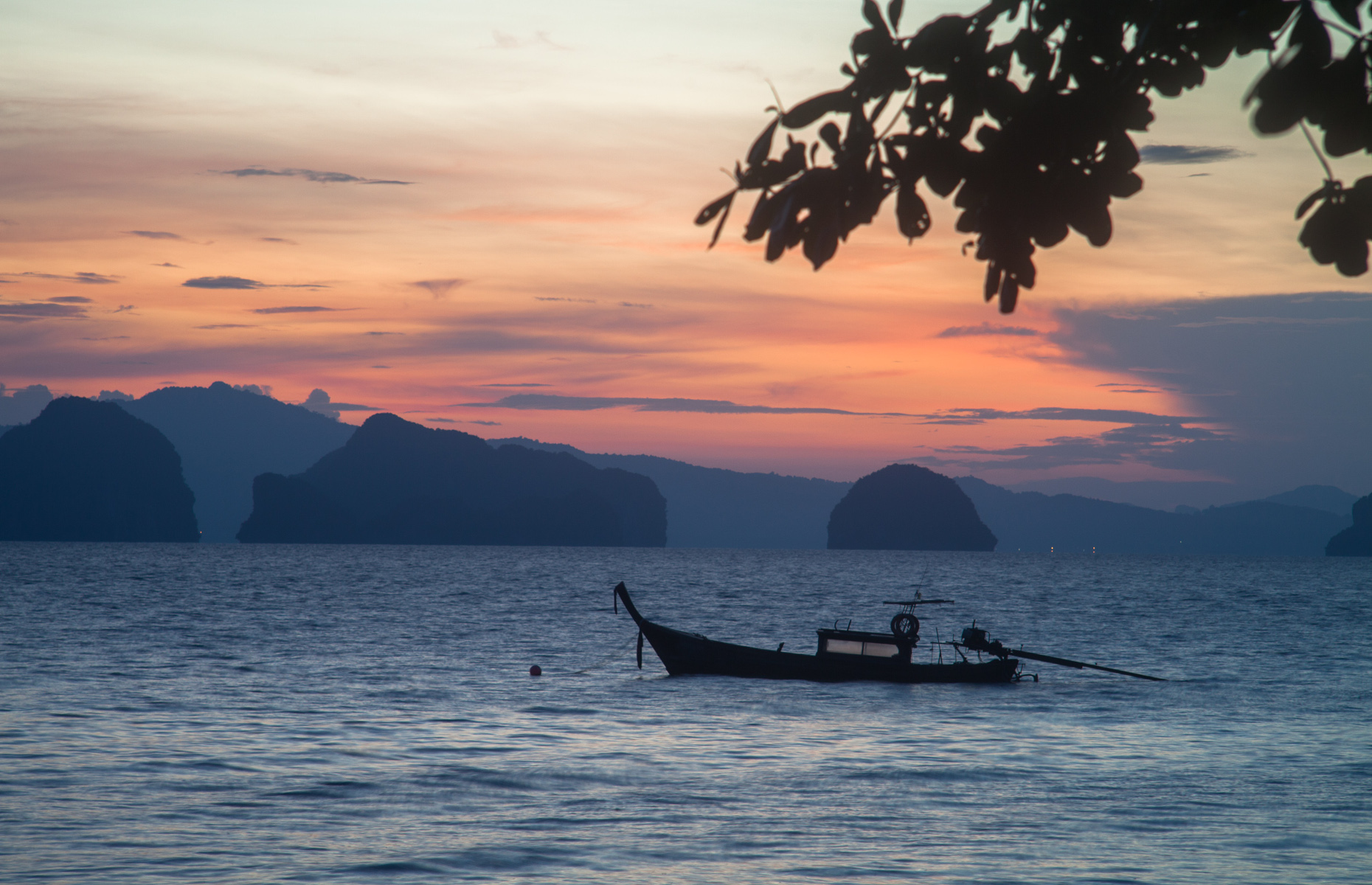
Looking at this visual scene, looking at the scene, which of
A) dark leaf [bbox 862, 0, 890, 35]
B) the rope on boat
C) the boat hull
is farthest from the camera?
the rope on boat

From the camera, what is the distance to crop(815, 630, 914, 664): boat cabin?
42594 mm

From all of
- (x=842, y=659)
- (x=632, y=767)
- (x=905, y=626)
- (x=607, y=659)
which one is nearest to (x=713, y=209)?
(x=632, y=767)

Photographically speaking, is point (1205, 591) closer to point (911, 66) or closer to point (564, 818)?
point (564, 818)

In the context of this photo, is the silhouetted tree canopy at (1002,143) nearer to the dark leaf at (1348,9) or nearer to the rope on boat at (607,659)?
the dark leaf at (1348,9)

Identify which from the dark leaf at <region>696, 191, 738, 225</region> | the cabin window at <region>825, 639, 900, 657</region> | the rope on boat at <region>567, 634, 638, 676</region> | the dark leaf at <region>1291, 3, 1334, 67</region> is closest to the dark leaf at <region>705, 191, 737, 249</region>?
the dark leaf at <region>696, 191, 738, 225</region>

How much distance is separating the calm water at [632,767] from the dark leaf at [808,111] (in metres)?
15.3

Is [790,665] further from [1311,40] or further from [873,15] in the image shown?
[1311,40]

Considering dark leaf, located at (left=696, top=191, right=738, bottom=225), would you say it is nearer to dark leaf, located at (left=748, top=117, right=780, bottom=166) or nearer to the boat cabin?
dark leaf, located at (left=748, top=117, right=780, bottom=166)

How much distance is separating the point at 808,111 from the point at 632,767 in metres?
23.8

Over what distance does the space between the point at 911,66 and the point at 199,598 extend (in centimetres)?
10406

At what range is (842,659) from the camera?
4269cm

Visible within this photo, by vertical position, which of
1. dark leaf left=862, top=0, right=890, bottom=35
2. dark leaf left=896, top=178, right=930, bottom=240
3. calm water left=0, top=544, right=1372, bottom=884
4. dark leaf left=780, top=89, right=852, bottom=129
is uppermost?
dark leaf left=862, top=0, right=890, bottom=35

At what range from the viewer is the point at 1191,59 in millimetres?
6234

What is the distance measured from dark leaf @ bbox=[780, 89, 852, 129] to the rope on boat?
1727 inches
